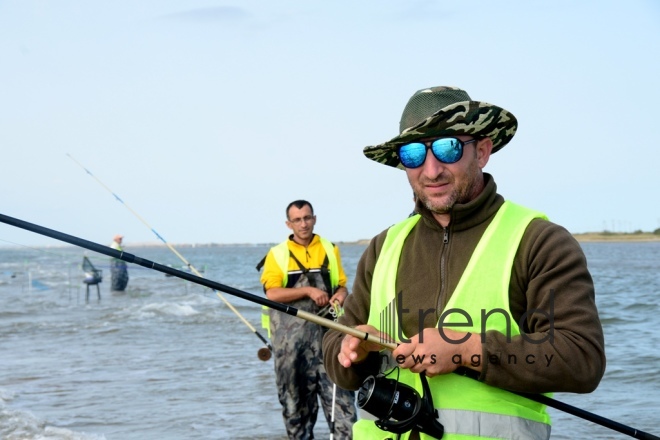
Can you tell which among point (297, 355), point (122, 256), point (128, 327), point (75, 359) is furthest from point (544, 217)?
point (128, 327)

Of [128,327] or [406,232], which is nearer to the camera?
[406,232]

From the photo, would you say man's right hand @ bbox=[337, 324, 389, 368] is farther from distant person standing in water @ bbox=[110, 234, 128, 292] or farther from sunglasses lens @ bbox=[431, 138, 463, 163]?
distant person standing in water @ bbox=[110, 234, 128, 292]

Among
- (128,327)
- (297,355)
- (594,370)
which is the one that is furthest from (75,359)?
(594,370)

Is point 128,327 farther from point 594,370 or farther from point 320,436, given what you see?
point 594,370

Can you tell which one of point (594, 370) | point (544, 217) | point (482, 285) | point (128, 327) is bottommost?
point (128, 327)

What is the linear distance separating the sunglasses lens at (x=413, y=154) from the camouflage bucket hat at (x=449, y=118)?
2 cm

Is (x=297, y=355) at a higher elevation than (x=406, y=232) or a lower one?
lower

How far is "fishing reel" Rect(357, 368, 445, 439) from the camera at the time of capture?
3035mm

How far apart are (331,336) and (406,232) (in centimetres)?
45

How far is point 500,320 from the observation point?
298 centimetres

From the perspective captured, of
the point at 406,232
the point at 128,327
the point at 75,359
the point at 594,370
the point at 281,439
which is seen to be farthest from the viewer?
the point at 128,327

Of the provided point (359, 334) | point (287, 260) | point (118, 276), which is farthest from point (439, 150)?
point (118, 276)

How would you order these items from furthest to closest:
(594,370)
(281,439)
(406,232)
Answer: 1. (281,439)
2. (406,232)
3. (594,370)

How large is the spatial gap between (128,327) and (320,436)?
12468mm
